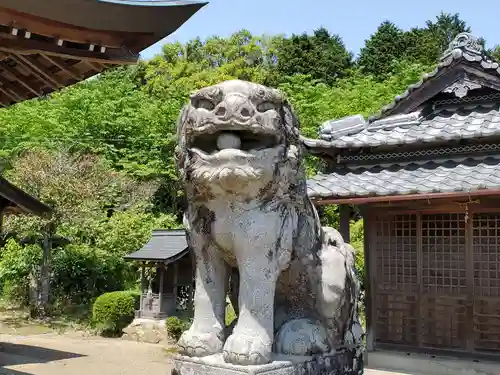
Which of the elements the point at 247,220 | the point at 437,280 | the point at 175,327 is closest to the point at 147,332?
the point at 175,327

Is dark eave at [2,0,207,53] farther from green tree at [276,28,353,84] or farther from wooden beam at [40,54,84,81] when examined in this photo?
green tree at [276,28,353,84]

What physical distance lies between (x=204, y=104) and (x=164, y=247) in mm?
12043

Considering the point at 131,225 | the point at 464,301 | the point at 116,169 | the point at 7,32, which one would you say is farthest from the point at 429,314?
the point at 116,169

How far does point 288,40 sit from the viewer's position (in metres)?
32.7

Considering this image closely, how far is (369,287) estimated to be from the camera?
887cm

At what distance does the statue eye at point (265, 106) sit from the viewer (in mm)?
3329

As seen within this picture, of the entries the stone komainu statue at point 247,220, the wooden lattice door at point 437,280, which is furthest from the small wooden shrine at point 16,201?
the stone komainu statue at point 247,220

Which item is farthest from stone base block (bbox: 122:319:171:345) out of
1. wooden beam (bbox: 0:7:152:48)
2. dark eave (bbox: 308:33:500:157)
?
wooden beam (bbox: 0:7:152:48)

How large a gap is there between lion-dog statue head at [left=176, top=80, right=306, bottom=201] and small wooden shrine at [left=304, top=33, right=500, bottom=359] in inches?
173

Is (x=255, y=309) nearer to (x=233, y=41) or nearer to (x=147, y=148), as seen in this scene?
(x=147, y=148)

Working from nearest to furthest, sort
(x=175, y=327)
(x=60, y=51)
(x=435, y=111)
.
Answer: (x=60, y=51) < (x=435, y=111) < (x=175, y=327)

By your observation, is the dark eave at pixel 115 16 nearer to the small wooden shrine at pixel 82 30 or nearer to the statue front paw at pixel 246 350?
the small wooden shrine at pixel 82 30

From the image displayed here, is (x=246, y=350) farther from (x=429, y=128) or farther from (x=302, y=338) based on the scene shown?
(x=429, y=128)

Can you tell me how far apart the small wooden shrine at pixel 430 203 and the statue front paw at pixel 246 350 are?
460 centimetres
